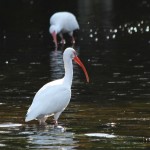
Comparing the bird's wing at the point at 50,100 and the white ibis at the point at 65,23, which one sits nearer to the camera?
the bird's wing at the point at 50,100

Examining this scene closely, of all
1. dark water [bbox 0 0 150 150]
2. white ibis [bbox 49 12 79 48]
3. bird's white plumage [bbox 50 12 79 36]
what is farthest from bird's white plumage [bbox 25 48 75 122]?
bird's white plumage [bbox 50 12 79 36]

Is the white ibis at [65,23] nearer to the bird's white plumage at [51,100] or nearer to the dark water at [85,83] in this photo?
the dark water at [85,83]

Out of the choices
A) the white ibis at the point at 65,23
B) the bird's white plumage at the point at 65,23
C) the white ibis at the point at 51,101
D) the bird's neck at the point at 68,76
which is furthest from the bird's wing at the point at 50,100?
the bird's white plumage at the point at 65,23

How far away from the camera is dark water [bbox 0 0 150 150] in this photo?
13070mm

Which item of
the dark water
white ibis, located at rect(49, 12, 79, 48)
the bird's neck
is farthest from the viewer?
white ibis, located at rect(49, 12, 79, 48)

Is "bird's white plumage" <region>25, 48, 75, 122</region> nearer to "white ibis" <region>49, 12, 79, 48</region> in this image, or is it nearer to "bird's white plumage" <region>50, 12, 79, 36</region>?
"white ibis" <region>49, 12, 79, 48</region>

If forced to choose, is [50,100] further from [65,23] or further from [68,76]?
[65,23]

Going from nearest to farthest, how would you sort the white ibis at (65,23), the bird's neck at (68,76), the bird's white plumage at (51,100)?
the bird's white plumage at (51,100)
the bird's neck at (68,76)
the white ibis at (65,23)

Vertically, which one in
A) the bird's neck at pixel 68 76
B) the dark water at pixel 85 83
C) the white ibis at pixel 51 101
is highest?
the bird's neck at pixel 68 76

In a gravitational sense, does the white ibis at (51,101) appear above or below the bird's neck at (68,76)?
below

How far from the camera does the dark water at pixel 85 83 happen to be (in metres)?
13.1

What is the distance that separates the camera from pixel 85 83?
20000mm

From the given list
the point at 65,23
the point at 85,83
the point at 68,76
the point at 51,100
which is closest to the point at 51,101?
the point at 51,100

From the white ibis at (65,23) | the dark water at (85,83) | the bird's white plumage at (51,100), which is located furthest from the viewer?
the white ibis at (65,23)
